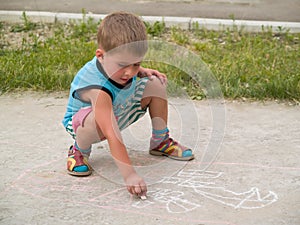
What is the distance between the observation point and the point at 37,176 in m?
3.03

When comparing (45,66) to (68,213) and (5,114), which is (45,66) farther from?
(68,213)

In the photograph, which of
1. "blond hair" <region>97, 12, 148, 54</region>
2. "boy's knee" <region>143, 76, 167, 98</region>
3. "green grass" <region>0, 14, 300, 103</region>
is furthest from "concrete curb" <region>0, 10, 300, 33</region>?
"blond hair" <region>97, 12, 148, 54</region>

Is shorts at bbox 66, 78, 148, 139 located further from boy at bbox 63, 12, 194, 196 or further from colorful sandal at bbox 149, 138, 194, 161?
colorful sandal at bbox 149, 138, 194, 161

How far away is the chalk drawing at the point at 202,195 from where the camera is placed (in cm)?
269

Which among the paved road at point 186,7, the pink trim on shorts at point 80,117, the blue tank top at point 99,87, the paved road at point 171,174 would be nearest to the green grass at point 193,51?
the paved road at point 171,174

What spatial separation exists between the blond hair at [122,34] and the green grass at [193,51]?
1436 mm

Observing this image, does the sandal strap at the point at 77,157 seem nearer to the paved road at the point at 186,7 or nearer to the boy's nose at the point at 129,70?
the boy's nose at the point at 129,70

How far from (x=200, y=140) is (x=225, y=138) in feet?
0.46

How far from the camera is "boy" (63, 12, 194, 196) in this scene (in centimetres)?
276

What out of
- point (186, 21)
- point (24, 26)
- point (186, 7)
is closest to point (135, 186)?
point (186, 21)

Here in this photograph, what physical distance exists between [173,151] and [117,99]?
18.2 inches

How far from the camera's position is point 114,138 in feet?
9.08

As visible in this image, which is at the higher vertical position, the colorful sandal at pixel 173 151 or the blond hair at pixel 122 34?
the blond hair at pixel 122 34

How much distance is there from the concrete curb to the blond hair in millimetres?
2806
